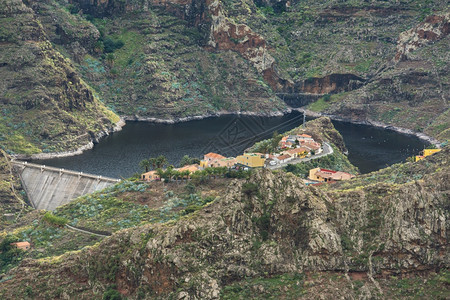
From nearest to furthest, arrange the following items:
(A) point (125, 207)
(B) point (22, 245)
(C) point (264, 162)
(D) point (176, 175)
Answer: (B) point (22, 245) → (A) point (125, 207) → (D) point (176, 175) → (C) point (264, 162)

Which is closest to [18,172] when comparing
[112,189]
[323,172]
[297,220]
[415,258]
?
[112,189]

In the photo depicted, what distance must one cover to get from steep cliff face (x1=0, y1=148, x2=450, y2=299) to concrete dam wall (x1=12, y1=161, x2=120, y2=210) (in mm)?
64470

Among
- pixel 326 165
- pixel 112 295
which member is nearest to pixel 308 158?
pixel 326 165

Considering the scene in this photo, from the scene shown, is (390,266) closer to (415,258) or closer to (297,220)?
(415,258)

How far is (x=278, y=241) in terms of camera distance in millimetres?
99438

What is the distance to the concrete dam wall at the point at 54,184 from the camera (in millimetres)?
170000

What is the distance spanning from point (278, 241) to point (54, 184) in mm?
93325

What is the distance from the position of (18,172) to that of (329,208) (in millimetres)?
108614

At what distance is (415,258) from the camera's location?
9656 cm

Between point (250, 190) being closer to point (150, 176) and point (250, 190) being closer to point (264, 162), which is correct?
point (150, 176)

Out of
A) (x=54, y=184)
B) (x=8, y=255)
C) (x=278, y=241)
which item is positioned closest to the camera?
(x=278, y=241)

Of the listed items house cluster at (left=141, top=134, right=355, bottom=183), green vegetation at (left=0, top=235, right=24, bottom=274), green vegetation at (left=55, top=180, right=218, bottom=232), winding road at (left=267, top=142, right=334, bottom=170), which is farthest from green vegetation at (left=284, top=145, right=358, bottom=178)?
green vegetation at (left=0, top=235, right=24, bottom=274)

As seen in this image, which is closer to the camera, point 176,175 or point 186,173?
point 186,173

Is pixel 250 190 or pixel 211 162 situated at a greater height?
pixel 211 162
